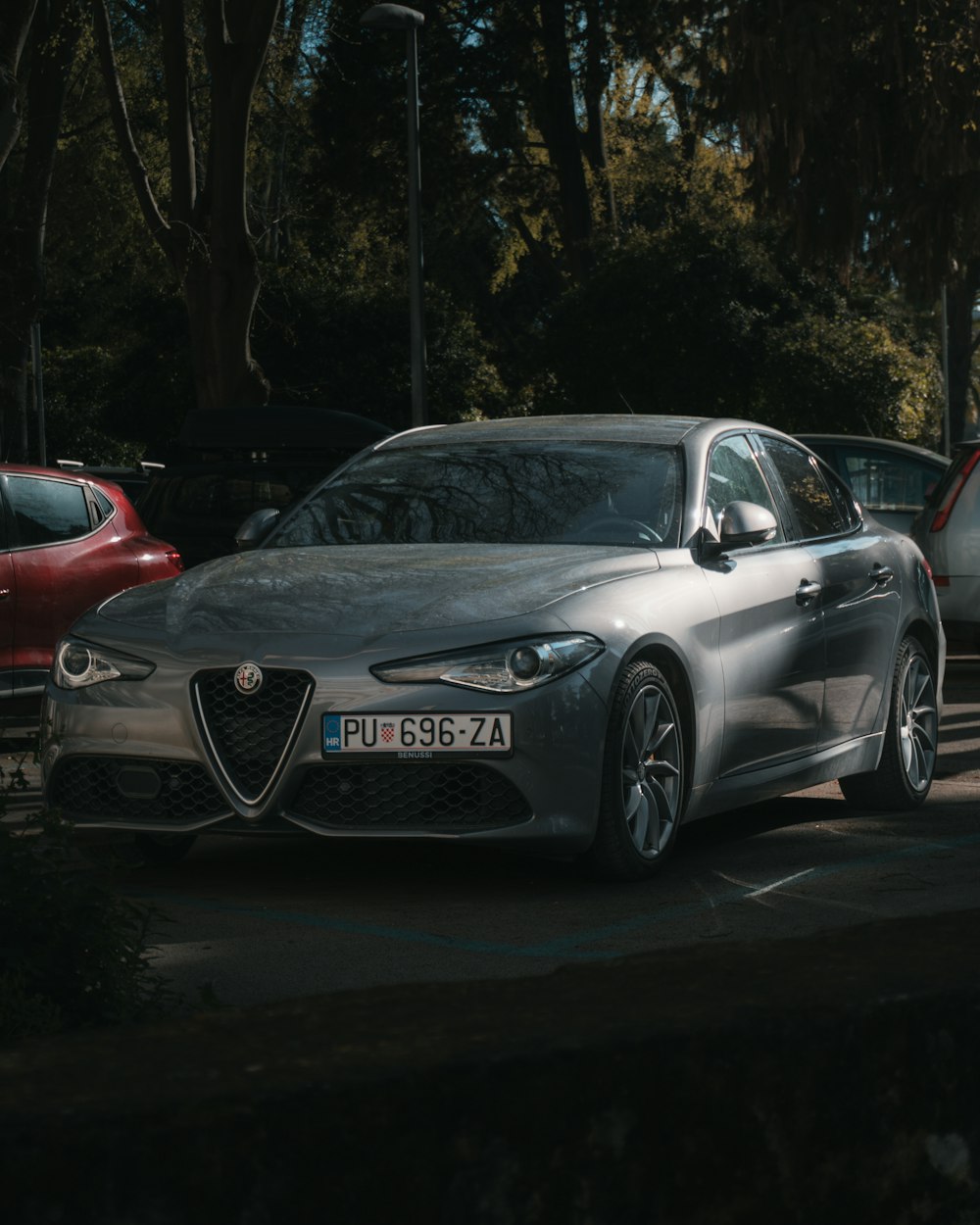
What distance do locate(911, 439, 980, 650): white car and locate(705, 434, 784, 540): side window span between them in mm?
6670

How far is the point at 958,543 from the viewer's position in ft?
47.9

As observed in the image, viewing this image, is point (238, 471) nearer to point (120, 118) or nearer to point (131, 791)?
point (131, 791)

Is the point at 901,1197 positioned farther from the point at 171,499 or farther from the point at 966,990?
the point at 171,499

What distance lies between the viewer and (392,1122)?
2.10 m

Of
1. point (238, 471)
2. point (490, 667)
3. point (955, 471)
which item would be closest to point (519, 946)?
point (490, 667)

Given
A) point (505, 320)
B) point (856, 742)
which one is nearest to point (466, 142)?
point (505, 320)

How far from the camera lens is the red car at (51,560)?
449 inches

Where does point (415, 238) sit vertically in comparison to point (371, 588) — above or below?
above

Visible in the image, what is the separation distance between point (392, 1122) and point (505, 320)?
55.1 metres

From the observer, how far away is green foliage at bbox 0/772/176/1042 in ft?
14.0

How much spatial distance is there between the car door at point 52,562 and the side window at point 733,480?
4.79m

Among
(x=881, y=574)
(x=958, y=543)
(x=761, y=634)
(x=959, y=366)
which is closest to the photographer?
(x=761, y=634)

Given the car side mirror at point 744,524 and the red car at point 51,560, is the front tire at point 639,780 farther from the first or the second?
the red car at point 51,560

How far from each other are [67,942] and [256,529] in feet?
11.9
